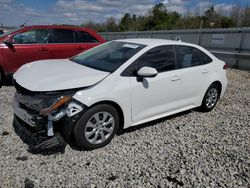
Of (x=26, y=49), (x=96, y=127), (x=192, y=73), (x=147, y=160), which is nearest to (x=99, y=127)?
(x=96, y=127)

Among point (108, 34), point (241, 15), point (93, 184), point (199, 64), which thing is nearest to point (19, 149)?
point (93, 184)

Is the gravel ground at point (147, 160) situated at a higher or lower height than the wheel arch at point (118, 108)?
lower

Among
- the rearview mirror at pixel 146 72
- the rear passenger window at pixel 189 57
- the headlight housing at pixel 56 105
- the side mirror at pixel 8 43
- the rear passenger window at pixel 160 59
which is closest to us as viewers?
the headlight housing at pixel 56 105

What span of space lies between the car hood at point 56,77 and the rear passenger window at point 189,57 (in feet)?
5.29

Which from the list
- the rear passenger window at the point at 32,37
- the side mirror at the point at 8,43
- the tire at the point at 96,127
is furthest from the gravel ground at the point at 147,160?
the rear passenger window at the point at 32,37

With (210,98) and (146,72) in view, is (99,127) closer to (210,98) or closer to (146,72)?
(146,72)

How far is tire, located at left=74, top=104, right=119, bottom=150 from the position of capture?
3242mm

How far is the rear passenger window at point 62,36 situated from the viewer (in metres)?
7.07

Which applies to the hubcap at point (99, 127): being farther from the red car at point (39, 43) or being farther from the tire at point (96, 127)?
the red car at point (39, 43)

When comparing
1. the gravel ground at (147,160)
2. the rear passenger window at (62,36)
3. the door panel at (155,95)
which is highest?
the rear passenger window at (62,36)

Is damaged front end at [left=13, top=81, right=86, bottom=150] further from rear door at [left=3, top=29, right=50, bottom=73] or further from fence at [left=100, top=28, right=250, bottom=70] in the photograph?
fence at [left=100, top=28, right=250, bottom=70]

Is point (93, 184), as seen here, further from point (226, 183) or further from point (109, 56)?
point (109, 56)

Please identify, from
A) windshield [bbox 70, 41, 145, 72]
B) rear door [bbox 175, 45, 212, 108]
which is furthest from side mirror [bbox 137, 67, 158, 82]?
rear door [bbox 175, 45, 212, 108]

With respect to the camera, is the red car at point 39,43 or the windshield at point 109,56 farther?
the red car at point 39,43
